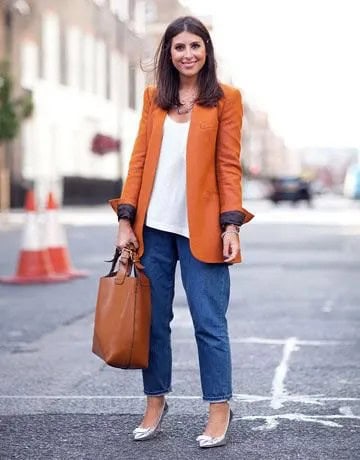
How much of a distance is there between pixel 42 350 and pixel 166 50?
3.23 meters

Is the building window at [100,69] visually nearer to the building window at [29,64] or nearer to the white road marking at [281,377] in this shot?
the building window at [29,64]

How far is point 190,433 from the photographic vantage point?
4.80 m

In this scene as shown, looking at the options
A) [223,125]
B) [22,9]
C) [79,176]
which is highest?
[22,9]

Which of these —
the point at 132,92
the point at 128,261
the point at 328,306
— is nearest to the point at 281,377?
the point at 128,261

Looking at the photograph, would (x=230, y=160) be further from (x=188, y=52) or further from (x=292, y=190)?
(x=292, y=190)

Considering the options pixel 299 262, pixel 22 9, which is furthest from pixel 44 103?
pixel 299 262

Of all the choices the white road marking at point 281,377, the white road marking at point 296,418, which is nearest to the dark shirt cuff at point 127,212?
the white road marking at point 296,418

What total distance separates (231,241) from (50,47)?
135ft

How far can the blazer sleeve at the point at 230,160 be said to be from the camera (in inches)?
179

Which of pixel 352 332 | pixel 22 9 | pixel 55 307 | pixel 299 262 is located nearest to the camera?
pixel 352 332

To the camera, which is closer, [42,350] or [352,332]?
[42,350]

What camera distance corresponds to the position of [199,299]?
4.62 meters

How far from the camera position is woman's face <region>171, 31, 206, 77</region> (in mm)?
4621

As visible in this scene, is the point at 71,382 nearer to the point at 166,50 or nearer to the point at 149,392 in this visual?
the point at 149,392
